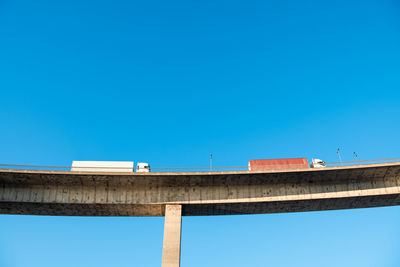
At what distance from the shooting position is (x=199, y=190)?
31.6 metres

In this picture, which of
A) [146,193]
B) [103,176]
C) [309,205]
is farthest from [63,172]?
[309,205]

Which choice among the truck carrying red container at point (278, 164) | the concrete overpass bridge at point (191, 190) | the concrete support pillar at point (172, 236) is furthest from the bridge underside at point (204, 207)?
the truck carrying red container at point (278, 164)

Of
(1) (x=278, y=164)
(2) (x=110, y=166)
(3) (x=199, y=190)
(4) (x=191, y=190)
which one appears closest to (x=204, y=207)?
(3) (x=199, y=190)

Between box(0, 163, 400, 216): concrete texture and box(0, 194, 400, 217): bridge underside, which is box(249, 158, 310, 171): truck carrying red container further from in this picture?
box(0, 194, 400, 217): bridge underside

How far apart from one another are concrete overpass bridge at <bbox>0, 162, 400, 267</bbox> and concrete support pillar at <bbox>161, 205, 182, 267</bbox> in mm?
87

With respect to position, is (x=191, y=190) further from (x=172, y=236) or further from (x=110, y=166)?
(x=110, y=166)

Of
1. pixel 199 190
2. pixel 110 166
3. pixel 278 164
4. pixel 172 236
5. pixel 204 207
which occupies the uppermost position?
pixel 278 164

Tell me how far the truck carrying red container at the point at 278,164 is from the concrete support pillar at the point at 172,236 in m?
8.23

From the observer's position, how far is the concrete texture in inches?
1192

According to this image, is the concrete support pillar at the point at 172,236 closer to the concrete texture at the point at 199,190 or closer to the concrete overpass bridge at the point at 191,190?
the concrete overpass bridge at the point at 191,190

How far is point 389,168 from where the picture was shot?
3031cm

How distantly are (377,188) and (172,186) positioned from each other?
18341mm

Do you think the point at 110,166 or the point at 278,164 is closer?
the point at 110,166

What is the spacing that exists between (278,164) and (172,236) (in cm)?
1191
